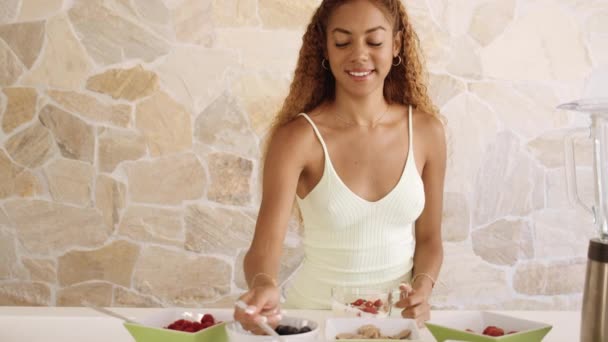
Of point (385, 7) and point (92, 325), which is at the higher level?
point (385, 7)

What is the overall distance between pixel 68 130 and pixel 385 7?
1.98 meters

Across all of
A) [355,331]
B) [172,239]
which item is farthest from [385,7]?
[172,239]

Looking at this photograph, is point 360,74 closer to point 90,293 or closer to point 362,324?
point 362,324

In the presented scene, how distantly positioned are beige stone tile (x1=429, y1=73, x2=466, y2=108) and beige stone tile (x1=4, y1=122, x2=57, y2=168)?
68.7 inches

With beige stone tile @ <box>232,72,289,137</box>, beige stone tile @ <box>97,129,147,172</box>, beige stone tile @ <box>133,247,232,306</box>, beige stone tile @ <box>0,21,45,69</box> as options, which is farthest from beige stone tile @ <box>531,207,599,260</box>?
beige stone tile @ <box>0,21,45,69</box>

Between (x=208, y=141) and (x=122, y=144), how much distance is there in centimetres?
39

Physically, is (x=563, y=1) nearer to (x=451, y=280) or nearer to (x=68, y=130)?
(x=451, y=280)

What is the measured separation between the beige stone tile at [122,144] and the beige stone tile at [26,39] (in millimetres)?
468

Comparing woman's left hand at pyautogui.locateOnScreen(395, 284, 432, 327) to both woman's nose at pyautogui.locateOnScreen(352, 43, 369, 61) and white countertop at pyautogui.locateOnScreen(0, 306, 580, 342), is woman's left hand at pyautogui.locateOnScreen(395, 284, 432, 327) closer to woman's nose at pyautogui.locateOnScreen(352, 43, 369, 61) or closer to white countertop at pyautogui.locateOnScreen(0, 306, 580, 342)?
white countertop at pyautogui.locateOnScreen(0, 306, 580, 342)

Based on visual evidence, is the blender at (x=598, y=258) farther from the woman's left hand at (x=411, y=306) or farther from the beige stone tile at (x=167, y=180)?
the beige stone tile at (x=167, y=180)

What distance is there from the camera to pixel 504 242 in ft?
11.3

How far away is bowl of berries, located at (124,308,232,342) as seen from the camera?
1172 millimetres

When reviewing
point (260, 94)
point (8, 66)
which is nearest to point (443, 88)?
point (260, 94)

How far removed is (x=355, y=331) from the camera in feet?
4.01
